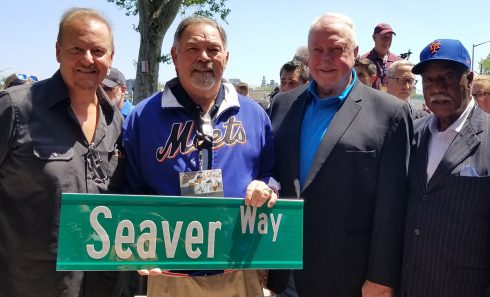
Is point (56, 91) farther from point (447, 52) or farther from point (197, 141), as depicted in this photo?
point (447, 52)

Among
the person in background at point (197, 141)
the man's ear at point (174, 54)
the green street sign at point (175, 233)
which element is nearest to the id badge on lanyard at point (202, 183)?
the person in background at point (197, 141)

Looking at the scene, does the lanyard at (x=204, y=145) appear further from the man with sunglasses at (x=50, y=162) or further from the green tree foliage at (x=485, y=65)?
the green tree foliage at (x=485, y=65)

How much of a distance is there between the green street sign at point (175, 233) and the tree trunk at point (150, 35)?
1194 cm

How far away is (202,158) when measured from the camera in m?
2.67

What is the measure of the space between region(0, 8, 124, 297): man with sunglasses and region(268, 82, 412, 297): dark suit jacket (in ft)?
4.02

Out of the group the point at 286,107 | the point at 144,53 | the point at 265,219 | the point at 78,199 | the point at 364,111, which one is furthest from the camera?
the point at 144,53

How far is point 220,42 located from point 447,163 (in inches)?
58.8

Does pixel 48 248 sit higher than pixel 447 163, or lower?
lower

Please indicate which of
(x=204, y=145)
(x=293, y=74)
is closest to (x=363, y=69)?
(x=293, y=74)

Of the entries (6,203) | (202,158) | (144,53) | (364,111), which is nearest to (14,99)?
(6,203)

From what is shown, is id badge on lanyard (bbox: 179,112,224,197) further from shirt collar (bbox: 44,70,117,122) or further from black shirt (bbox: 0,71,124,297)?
shirt collar (bbox: 44,70,117,122)

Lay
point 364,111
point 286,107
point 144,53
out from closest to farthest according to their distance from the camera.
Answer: point 364,111
point 286,107
point 144,53

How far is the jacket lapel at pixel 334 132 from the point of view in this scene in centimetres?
267

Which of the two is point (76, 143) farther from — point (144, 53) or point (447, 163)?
point (144, 53)
